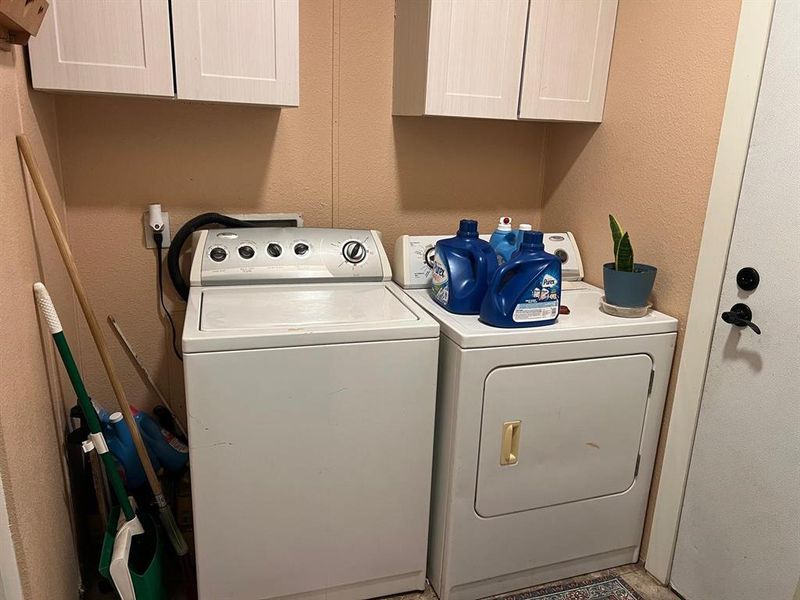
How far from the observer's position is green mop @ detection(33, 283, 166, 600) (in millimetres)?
1406

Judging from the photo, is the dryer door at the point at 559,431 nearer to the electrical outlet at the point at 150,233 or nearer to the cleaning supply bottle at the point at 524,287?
the cleaning supply bottle at the point at 524,287

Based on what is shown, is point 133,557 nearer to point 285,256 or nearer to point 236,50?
point 285,256

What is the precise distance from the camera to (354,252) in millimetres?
2016

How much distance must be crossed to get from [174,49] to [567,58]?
1244 mm

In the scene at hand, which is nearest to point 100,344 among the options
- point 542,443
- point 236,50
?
point 236,50

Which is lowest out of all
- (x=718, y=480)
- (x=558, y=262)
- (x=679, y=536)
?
(x=679, y=536)

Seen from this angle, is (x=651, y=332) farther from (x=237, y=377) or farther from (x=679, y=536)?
(x=237, y=377)

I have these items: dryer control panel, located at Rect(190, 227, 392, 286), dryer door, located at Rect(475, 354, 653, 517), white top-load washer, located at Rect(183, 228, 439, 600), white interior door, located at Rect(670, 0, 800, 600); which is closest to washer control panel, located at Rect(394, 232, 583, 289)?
dryer control panel, located at Rect(190, 227, 392, 286)

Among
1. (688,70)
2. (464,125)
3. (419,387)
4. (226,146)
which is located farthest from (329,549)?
(688,70)

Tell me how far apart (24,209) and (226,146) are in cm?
77

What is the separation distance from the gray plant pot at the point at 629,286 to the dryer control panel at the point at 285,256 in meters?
0.74

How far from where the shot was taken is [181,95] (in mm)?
1651

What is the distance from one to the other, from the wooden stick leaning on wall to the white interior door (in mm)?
1605

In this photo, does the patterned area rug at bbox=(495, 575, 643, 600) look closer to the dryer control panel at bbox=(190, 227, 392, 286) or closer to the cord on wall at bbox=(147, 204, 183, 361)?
the dryer control panel at bbox=(190, 227, 392, 286)
